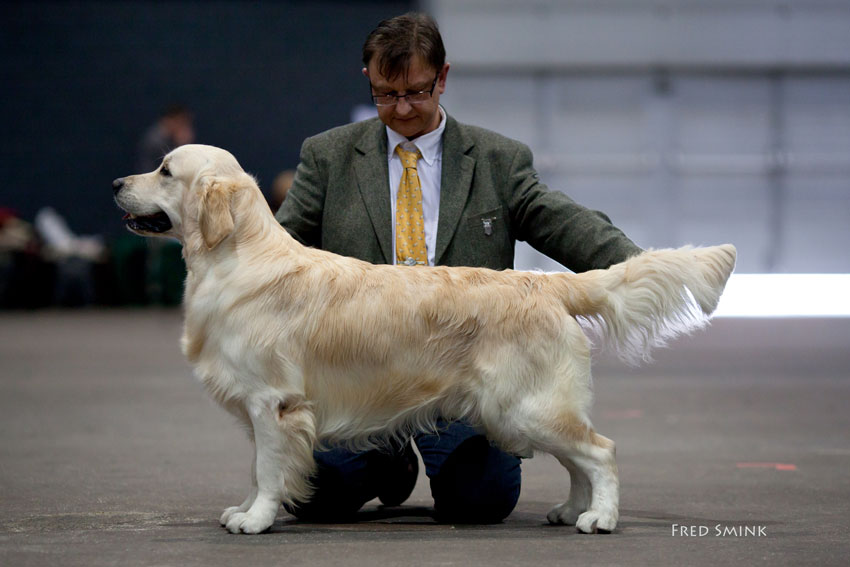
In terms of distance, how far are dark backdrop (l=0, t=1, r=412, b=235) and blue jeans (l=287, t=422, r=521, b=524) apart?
1185 centimetres

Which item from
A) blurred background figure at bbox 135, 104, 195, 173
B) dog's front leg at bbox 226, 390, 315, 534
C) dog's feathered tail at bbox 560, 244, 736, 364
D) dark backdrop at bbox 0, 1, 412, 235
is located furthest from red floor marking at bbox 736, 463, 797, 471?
dark backdrop at bbox 0, 1, 412, 235

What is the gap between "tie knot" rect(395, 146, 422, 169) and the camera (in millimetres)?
3496

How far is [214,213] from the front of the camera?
2930mm

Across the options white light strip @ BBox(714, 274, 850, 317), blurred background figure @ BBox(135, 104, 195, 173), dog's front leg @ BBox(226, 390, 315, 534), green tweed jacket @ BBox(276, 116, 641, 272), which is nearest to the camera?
dog's front leg @ BBox(226, 390, 315, 534)

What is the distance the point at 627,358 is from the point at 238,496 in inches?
54.3

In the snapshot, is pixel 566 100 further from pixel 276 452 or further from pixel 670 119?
pixel 276 452

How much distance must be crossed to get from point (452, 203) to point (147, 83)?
1239 centimetres

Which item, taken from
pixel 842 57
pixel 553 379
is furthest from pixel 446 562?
pixel 842 57

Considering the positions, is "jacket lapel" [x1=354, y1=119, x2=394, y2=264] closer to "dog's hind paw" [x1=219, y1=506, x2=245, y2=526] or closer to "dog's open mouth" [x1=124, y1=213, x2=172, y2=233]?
"dog's open mouth" [x1=124, y1=213, x2=172, y2=233]

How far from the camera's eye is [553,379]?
2.94 meters

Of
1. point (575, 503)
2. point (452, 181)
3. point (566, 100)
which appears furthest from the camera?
point (566, 100)

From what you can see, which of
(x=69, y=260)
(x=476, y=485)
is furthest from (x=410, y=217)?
(x=69, y=260)

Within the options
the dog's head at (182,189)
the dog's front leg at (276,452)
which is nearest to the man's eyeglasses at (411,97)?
the dog's head at (182,189)

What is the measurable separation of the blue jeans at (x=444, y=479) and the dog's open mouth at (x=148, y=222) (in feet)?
2.84
